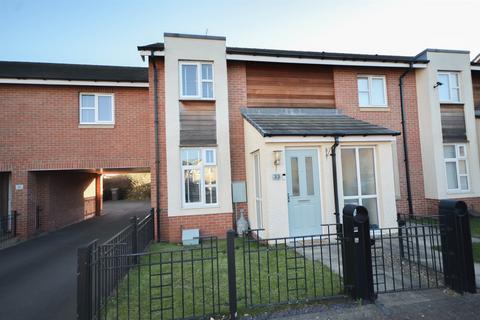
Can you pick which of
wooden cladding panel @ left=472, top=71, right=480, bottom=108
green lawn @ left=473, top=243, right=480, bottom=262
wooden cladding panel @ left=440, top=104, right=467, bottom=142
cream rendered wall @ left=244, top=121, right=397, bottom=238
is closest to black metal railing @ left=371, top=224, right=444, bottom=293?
green lawn @ left=473, top=243, right=480, bottom=262

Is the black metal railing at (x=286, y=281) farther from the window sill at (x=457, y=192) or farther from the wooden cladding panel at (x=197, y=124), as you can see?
the window sill at (x=457, y=192)

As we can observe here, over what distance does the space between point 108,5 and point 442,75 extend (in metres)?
14.0

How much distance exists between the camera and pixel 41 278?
5.57m

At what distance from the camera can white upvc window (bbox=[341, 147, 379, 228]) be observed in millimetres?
7578

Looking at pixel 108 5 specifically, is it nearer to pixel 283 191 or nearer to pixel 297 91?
pixel 297 91

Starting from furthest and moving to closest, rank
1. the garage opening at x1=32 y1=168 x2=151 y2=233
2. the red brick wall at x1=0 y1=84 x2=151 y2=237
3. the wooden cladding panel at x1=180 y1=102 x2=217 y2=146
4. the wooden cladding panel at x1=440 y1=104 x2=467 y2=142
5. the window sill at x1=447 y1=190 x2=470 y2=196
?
the garage opening at x1=32 y1=168 x2=151 y2=233 → the wooden cladding panel at x1=440 y1=104 x2=467 y2=142 → the window sill at x1=447 y1=190 x2=470 y2=196 → the red brick wall at x1=0 y1=84 x2=151 y2=237 → the wooden cladding panel at x1=180 y1=102 x2=217 y2=146

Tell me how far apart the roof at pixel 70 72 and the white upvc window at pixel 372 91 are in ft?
26.8

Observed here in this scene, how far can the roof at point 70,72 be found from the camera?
980cm

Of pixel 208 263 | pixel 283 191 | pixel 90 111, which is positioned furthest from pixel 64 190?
pixel 283 191

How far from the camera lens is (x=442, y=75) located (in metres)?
10.3

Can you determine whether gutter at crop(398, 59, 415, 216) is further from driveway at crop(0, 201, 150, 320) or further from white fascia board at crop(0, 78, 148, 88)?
driveway at crop(0, 201, 150, 320)

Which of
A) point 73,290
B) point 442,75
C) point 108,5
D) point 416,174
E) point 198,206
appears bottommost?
point 73,290

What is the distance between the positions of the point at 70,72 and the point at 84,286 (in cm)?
1036

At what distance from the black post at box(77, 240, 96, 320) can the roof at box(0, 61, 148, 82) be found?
8.34 metres
